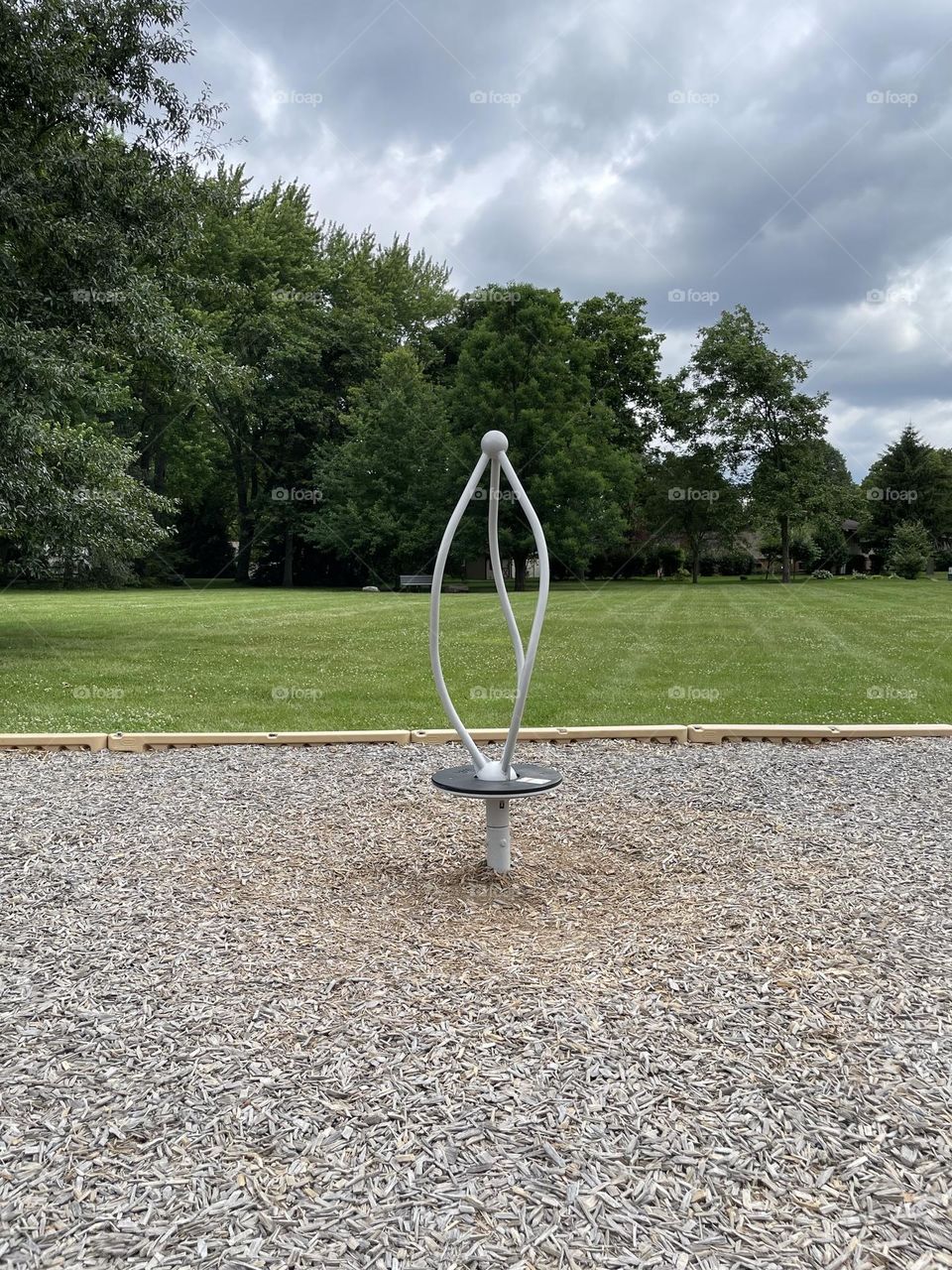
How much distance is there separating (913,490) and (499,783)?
4509 centimetres

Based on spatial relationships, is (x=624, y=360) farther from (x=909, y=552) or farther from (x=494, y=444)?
(x=494, y=444)

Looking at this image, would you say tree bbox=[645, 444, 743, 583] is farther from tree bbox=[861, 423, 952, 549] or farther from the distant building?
tree bbox=[861, 423, 952, 549]

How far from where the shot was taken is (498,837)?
3.84 metres

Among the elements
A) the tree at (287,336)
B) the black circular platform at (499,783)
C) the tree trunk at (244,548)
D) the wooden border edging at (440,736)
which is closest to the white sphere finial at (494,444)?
the black circular platform at (499,783)

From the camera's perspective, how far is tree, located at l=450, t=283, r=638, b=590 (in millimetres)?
30594

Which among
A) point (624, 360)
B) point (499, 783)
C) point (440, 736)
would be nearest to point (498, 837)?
point (499, 783)

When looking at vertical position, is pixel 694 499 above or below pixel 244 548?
above

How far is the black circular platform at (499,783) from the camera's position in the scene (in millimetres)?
3445

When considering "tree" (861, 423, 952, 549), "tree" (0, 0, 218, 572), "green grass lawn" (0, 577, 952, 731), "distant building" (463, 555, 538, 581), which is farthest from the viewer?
"tree" (861, 423, 952, 549)

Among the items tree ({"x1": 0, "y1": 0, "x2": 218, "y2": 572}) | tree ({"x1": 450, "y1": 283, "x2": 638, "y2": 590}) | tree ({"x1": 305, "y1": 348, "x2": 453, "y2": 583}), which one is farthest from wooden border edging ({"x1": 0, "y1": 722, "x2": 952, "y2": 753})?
tree ({"x1": 305, "y1": 348, "x2": 453, "y2": 583})

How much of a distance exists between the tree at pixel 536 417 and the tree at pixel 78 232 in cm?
1925

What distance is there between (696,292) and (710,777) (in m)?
22.5

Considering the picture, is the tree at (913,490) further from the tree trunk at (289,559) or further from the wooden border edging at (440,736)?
the wooden border edging at (440,736)

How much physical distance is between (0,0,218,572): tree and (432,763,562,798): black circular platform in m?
7.37
